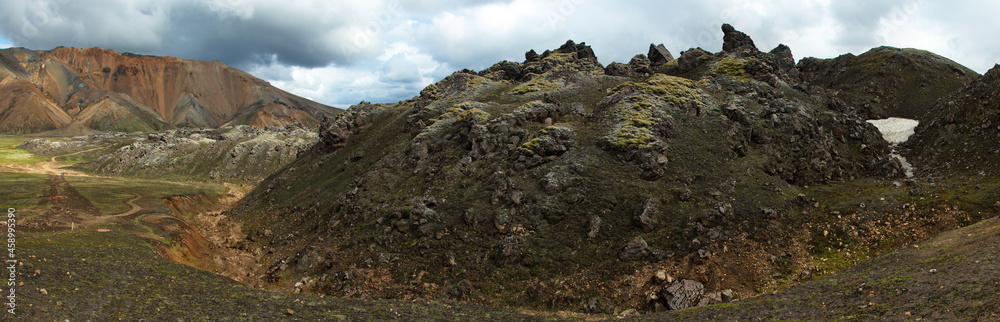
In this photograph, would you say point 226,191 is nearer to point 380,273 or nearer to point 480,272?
point 380,273

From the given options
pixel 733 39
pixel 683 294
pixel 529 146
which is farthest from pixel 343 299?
pixel 733 39

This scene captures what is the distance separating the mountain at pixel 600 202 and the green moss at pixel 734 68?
378mm

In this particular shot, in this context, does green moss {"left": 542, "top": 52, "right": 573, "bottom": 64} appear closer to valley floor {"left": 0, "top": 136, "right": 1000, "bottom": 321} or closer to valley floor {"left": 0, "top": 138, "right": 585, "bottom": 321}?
valley floor {"left": 0, "top": 136, "right": 1000, "bottom": 321}

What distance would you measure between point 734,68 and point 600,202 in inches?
1749

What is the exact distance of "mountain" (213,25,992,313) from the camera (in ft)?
100

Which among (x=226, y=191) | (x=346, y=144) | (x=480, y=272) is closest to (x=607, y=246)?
(x=480, y=272)

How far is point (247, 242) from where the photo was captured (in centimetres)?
4712

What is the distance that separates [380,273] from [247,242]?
22.9 m

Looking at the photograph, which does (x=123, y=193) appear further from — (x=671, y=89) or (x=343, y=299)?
(x=671, y=89)

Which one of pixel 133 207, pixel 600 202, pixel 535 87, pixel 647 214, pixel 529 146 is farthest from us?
pixel 535 87

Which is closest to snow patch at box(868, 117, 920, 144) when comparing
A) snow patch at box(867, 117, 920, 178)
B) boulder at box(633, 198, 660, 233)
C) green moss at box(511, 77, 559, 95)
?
snow patch at box(867, 117, 920, 178)

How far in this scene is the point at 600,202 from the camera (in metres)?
36.7

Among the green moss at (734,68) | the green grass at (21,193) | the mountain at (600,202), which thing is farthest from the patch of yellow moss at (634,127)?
the green grass at (21,193)

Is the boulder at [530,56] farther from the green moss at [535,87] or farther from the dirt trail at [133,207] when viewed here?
the dirt trail at [133,207]
